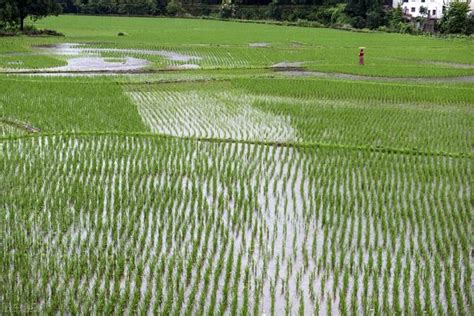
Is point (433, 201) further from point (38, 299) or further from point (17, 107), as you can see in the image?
point (17, 107)

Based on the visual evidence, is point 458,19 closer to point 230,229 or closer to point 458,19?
point 458,19

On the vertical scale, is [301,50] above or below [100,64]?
above

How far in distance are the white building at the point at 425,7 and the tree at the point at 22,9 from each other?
2469cm

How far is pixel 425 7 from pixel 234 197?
128ft

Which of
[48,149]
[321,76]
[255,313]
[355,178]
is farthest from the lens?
[321,76]

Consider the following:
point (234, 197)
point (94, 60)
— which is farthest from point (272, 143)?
point (94, 60)

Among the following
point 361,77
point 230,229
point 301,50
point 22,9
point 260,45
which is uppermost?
point 22,9

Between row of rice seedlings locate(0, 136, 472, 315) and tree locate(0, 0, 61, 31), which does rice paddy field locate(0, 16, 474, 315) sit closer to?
row of rice seedlings locate(0, 136, 472, 315)

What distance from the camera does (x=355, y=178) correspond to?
6.67 meters

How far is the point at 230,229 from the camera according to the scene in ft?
17.1

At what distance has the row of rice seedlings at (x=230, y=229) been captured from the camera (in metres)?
3.99

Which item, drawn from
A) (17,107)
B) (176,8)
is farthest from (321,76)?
(176,8)

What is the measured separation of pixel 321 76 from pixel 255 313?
11762 mm

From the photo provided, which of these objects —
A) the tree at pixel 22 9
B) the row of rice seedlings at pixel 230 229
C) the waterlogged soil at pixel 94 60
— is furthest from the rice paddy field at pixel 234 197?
the tree at pixel 22 9
